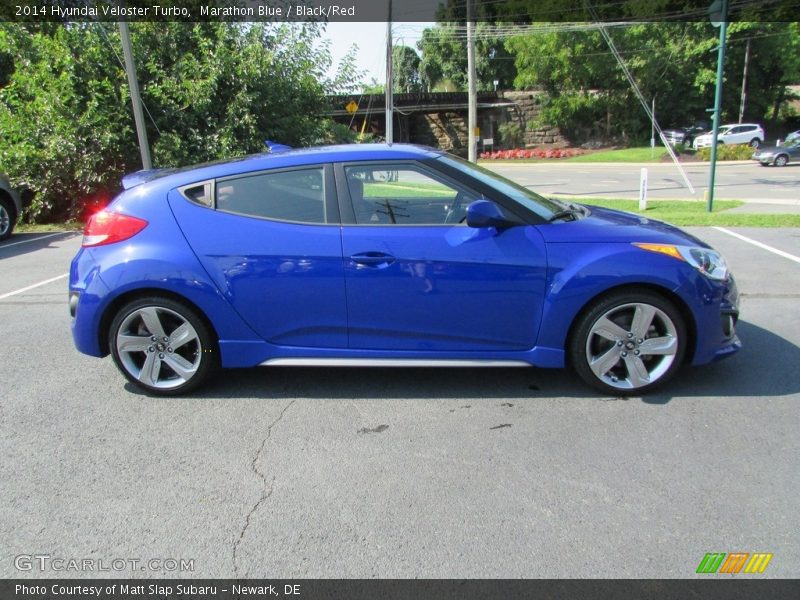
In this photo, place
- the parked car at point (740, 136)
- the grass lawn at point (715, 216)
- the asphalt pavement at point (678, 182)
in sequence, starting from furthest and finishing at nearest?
the parked car at point (740, 136) → the asphalt pavement at point (678, 182) → the grass lawn at point (715, 216)

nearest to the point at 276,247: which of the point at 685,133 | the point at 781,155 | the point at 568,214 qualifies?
the point at 568,214

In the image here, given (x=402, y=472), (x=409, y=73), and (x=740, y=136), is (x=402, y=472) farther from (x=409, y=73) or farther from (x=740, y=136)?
(x=409, y=73)

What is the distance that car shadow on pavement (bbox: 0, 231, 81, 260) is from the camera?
9586 mm

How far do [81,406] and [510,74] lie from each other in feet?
204

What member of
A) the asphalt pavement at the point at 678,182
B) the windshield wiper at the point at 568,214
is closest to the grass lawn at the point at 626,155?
the asphalt pavement at the point at 678,182

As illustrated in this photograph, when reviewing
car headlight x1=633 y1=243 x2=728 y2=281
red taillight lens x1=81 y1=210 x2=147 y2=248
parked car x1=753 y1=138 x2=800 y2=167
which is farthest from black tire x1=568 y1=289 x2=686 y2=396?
parked car x1=753 y1=138 x2=800 y2=167

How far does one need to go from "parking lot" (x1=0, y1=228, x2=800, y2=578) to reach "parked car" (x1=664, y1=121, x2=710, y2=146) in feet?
143

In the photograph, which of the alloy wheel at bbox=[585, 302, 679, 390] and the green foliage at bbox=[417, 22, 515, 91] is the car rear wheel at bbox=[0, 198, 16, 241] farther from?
the green foliage at bbox=[417, 22, 515, 91]

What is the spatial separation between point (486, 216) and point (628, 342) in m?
1.21

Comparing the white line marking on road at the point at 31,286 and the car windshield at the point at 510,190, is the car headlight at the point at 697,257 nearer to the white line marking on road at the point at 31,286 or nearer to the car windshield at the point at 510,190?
the car windshield at the point at 510,190

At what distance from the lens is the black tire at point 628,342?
146 inches

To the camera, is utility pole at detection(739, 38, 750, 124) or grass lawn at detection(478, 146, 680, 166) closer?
grass lawn at detection(478, 146, 680, 166)

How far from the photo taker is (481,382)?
4141 millimetres

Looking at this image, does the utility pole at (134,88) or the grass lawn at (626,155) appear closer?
the utility pole at (134,88)
